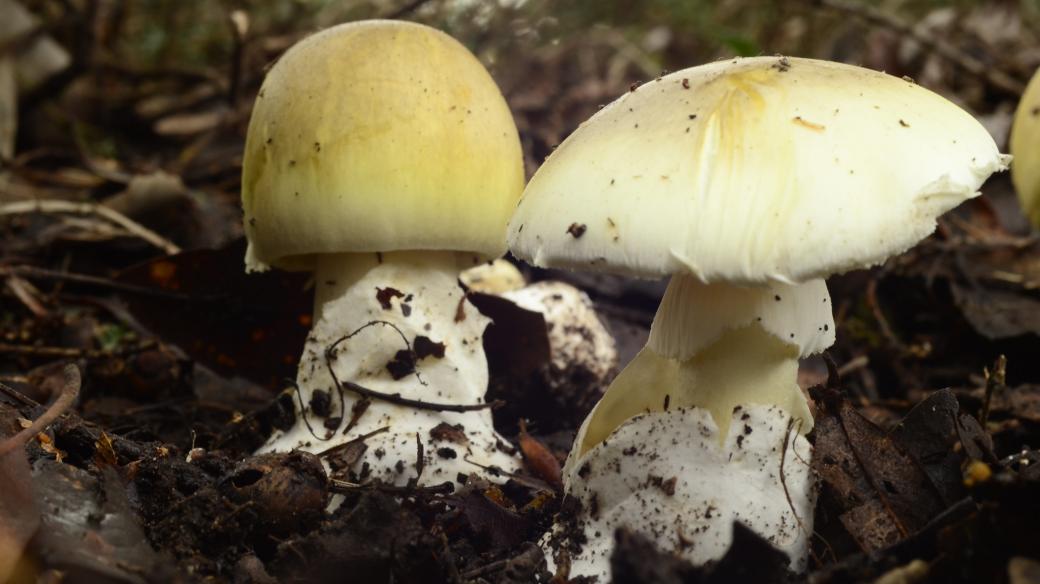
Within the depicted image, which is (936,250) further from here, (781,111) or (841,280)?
(781,111)

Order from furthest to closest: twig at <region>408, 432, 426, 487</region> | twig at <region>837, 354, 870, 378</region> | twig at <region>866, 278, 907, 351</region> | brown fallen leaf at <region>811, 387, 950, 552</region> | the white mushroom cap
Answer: twig at <region>866, 278, 907, 351</region> → twig at <region>837, 354, 870, 378</region> → twig at <region>408, 432, 426, 487</region> → brown fallen leaf at <region>811, 387, 950, 552</region> → the white mushroom cap

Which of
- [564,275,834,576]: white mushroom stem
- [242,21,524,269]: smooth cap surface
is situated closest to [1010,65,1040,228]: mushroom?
[564,275,834,576]: white mushroom stem

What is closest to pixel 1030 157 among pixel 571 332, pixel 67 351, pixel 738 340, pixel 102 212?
pixel 738 340

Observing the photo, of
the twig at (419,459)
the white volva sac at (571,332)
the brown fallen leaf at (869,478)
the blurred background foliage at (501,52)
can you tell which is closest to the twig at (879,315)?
the white volva sac at (571,332)

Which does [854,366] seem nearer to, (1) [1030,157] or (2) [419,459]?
(1) [1030,157]

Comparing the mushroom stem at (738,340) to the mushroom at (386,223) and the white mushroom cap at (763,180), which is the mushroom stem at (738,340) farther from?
the mushroom at (386,223)

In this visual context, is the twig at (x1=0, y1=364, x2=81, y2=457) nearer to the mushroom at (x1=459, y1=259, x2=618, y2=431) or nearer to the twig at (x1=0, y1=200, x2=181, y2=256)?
the mushroom at (x1=459, y1=259, x2=618, y2=431)

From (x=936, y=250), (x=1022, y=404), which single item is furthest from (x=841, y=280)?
(x=1022, y=404)
